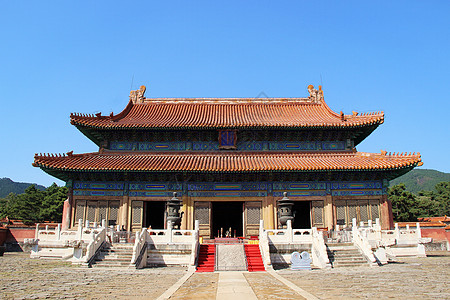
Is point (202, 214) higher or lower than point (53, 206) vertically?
lower

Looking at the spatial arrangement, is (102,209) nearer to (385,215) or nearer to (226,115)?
(226,115)

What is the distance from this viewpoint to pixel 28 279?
36.6 ft

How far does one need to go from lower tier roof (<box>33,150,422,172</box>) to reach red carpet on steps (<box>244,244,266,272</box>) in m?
5.27

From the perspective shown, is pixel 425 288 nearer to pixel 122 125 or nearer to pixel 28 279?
pixel 28 279

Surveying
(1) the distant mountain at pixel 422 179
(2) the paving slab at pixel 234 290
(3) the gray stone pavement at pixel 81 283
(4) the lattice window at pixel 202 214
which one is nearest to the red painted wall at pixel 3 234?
(3) the gray stone pavement at pixel 81 283

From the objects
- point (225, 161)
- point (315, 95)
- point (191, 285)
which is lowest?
point (191, 285)

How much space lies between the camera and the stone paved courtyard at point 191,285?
8.45 metres

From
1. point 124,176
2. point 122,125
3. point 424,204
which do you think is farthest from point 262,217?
point 424,204

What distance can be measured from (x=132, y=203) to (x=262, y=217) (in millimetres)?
7809

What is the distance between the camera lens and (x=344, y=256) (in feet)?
51.9

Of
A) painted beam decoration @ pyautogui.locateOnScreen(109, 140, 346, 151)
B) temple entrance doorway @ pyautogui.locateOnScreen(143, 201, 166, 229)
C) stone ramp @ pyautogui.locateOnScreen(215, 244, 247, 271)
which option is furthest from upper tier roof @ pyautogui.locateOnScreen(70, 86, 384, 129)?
stone ramp @ pyautogui.locateOnScreen(215, 244, 247, 271)

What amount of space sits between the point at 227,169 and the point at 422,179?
552 feet

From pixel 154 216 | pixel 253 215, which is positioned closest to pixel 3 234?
pixel 154 216

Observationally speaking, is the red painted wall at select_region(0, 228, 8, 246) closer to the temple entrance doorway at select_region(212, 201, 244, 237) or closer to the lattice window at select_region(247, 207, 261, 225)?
the temple entrance doorway at select_region(212, 201, 244, 237)
